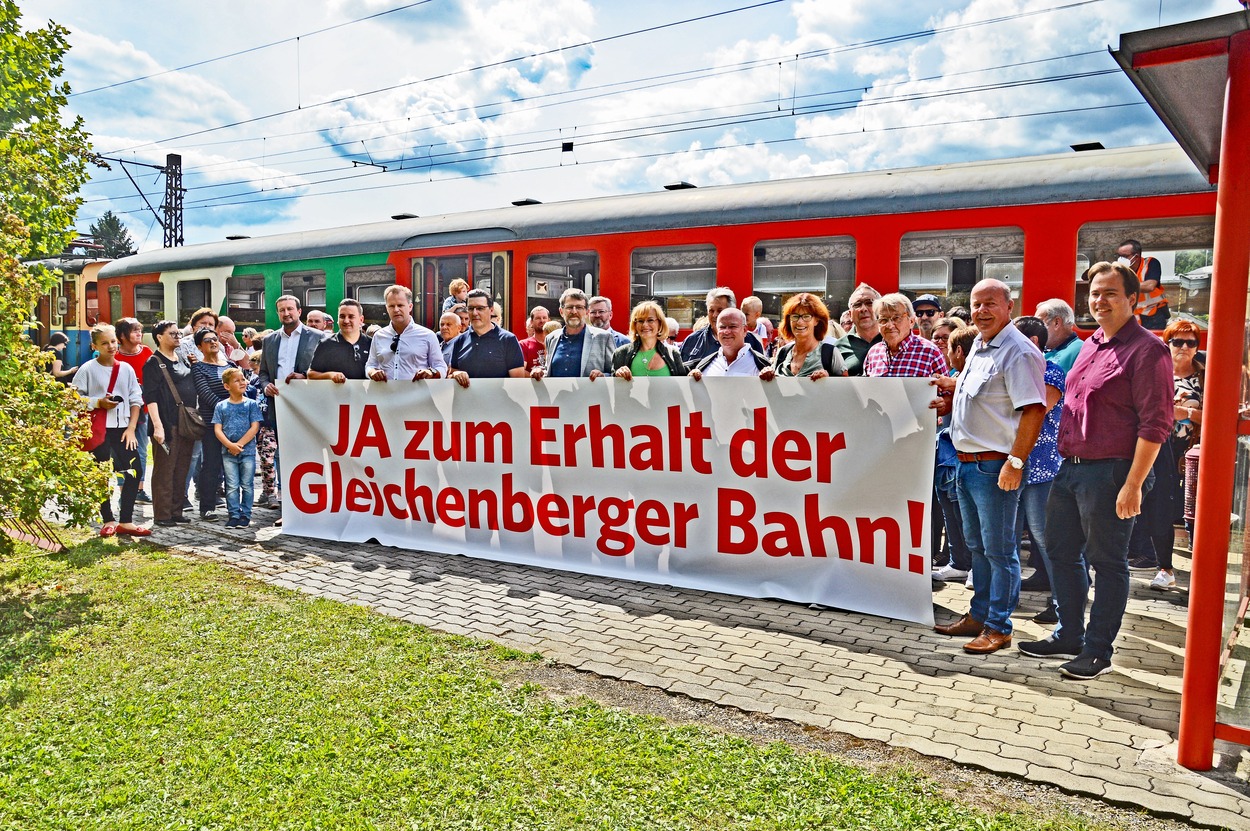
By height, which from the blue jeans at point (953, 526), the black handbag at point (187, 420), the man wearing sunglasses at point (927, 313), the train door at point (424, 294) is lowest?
A: the blue jeans at point (953, 526)

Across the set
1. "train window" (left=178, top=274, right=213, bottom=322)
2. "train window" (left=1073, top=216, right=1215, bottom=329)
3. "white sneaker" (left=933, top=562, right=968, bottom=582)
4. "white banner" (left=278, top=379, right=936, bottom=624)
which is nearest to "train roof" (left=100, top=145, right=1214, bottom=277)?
"train window" (left=1073, top=216, right=1215, bottom=329)

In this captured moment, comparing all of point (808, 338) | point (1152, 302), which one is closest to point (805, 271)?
point (1152, 302)

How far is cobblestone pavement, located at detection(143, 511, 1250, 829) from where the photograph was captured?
3.42 meters

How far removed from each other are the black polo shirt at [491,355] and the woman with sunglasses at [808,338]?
246cm

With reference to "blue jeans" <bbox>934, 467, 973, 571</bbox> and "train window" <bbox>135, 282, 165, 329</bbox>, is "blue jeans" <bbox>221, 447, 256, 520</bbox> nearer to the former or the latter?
"blue jeans" <bbox>934, 467, 973, 571</bbox>

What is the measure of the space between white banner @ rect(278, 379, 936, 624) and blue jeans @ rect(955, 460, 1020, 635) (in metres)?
0.31

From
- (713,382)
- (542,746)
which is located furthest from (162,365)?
(542,746)

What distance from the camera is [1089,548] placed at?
4.38 m

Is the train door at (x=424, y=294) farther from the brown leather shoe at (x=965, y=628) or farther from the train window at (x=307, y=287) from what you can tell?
the brown leather shoe at (x=965, y=628)

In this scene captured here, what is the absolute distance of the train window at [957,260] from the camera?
8.86 meters

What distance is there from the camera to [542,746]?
11.4 feet

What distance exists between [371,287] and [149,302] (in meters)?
7.15

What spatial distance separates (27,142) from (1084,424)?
6.91 meters

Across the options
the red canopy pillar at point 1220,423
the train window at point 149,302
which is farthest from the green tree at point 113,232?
the red canopy pillar at point 1220,423
